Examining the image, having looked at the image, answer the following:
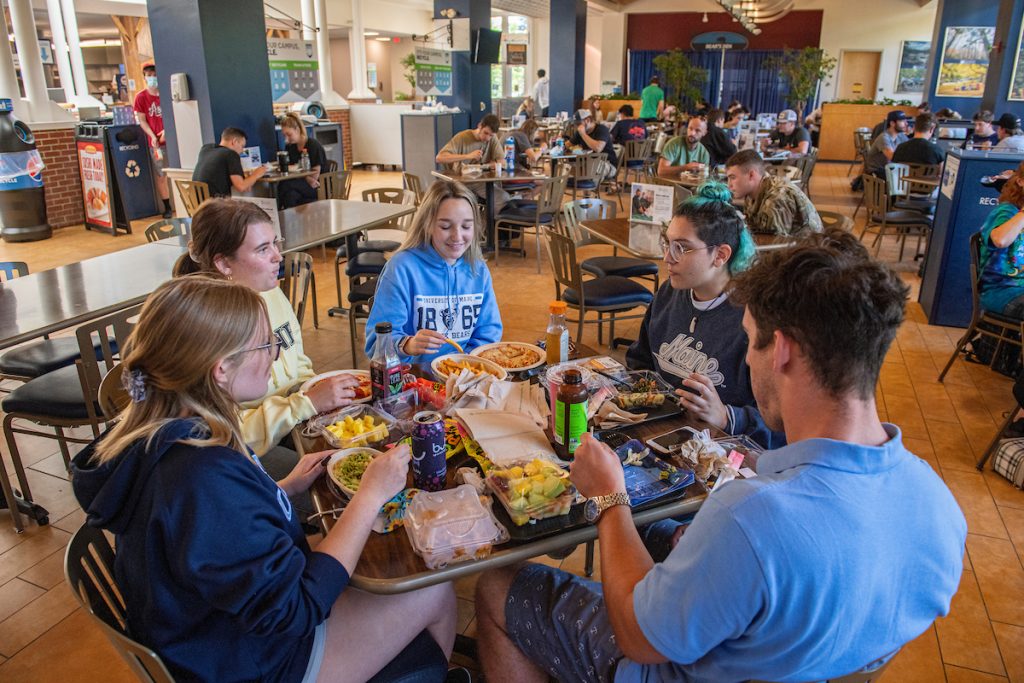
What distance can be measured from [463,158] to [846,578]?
22.0 feet

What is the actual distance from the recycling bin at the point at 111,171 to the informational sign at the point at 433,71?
374 centimetres

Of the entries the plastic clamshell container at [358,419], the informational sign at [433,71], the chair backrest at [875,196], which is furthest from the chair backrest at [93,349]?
the informational sign at [433,71]

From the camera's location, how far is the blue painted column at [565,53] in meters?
14.5

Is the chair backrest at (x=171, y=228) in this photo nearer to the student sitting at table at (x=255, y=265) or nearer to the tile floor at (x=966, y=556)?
the tile floor at (x=966, y=556)

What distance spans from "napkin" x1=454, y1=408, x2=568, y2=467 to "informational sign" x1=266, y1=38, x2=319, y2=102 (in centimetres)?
751

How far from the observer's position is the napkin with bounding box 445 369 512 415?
1.89m

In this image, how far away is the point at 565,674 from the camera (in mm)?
1463

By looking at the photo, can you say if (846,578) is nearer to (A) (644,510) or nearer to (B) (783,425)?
(B) (783,425)

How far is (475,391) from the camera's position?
191 cm

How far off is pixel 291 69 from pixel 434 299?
6933 mm

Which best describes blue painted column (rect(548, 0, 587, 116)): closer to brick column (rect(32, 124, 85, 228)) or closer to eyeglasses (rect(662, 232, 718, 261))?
brick column (rect(32, 124, 85, 228))

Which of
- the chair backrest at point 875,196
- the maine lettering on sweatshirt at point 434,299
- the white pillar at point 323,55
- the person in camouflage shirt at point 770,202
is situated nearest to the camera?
the maine lettering on sweatshirt at point 434,299

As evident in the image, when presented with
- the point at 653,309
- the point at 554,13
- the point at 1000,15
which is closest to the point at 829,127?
the point at 1000,15

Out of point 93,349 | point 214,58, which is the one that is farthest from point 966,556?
point 214,58
